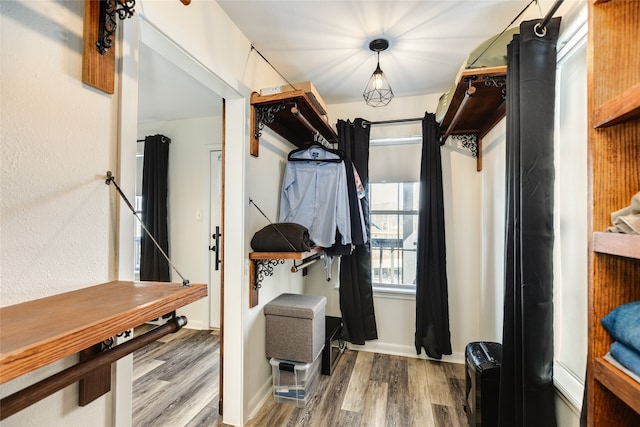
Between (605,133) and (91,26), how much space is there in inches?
56.7

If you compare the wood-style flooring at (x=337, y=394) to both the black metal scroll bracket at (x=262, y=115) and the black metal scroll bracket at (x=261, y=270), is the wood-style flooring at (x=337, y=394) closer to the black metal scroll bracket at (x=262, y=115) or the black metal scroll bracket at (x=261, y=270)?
the black metal scroll bracket at (x=261, y=270)

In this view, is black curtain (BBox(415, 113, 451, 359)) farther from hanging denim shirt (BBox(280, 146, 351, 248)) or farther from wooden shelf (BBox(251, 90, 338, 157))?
wooden shelf (BBox(251, 90, 338, 157))

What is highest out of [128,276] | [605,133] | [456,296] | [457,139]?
[457,139]

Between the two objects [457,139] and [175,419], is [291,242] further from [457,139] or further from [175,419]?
[457,139]

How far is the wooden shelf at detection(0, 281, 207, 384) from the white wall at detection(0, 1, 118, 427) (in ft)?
0.29

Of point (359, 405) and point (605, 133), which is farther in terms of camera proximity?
point (359, 405)

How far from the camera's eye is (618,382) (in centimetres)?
56

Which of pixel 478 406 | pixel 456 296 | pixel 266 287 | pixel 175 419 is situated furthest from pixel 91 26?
pixel 456 296

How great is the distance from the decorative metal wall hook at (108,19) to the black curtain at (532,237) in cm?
158

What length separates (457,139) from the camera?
102 inches

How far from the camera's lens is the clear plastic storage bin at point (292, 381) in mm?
1970

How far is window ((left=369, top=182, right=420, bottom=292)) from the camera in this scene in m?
2.85

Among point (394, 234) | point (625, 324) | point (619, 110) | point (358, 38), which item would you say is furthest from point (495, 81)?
point (394, 234)

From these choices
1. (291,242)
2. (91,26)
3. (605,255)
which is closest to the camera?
(605,255)
